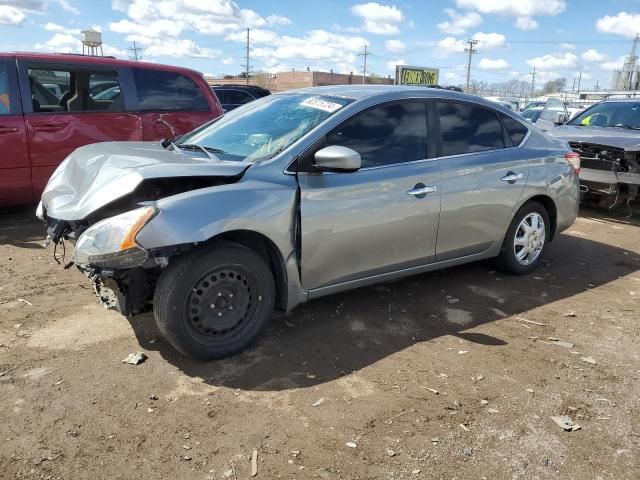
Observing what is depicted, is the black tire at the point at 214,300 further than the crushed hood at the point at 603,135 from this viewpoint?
No

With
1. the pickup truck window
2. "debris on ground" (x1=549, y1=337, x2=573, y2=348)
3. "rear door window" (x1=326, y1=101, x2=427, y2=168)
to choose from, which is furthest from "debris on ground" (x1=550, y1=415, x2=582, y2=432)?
the pickup truck window

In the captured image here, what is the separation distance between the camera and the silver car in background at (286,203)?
321 cm

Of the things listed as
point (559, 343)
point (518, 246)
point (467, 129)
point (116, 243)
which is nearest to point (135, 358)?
point (116, 243)

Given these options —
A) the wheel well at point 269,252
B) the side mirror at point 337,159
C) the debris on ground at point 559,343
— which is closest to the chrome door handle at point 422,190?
the side mirror at point 337,159

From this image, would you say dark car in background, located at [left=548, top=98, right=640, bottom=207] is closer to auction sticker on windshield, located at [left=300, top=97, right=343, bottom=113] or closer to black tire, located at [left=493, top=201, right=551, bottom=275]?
black tire, located at [left=493, top=201, right=551, bottom=275]

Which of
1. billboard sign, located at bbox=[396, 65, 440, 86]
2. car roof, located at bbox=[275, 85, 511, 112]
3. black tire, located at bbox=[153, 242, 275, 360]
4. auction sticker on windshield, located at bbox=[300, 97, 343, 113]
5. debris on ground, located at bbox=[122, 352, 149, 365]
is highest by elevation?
billboard sign, located at bbox=[396, 65, 440, 86]

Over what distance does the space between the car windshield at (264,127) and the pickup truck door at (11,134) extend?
2.74 metres

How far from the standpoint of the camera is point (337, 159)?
350 cm

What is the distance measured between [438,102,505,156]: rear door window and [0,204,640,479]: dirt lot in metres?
1.29

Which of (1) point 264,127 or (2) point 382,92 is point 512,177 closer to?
(2) point 382,92

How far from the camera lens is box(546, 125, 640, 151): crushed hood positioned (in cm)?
776

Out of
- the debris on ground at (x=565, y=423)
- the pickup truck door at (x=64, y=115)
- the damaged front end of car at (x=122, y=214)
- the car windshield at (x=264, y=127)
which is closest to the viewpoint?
the debris on ground at (x=565, y=423)

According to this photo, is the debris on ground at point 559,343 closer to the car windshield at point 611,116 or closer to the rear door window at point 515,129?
the rear door window at point 515,129

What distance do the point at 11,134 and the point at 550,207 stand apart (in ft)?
19.3
